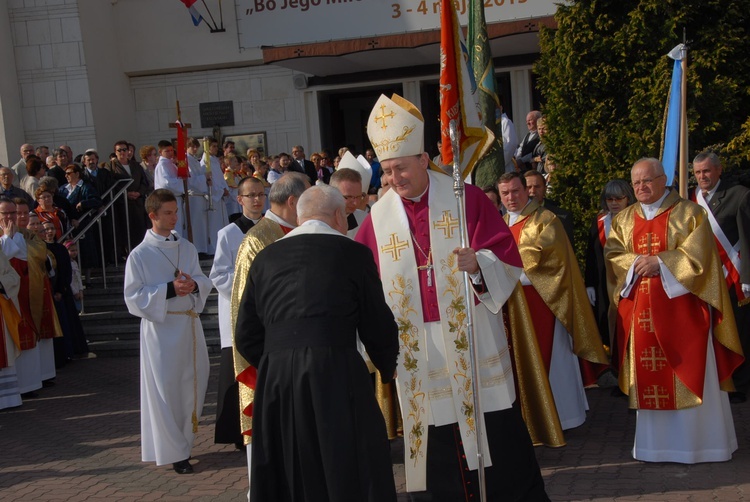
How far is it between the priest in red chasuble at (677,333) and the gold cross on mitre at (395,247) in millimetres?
1724

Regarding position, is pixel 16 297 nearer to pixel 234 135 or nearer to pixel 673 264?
pixel 673 264

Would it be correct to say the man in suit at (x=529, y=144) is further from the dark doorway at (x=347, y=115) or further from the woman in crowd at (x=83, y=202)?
the dark doorway at (x=347, y=115)

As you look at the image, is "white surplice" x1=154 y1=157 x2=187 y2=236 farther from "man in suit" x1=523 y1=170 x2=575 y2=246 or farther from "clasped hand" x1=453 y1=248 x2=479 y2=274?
"clasped hand" x1=453 y1=248 x2=479 y2=274

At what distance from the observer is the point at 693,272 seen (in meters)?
6.14

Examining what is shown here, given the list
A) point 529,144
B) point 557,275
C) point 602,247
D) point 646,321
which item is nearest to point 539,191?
point 602,247

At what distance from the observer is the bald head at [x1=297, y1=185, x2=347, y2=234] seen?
15.0 ft

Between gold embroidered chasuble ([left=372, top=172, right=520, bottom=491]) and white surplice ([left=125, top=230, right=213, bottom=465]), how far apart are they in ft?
6.98

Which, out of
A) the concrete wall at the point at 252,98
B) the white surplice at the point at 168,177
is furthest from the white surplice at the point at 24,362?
the concrete wall at the point at 252,98

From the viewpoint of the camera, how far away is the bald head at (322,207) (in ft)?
15.0

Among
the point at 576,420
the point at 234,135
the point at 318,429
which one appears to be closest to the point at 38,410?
the point at 576,420

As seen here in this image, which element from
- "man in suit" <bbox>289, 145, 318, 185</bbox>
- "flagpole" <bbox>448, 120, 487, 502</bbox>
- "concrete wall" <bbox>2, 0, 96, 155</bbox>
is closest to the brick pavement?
"flagpole" <bbox>448, 120, 487, 502</bbox>

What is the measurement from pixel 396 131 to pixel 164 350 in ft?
8.67

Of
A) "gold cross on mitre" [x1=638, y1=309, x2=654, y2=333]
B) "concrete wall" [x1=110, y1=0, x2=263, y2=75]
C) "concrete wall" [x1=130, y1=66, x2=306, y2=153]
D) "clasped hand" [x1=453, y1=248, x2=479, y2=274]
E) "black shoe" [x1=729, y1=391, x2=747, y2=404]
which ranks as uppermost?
"concrete wall" [x1=110, y1=0, x2=263, y2=75]

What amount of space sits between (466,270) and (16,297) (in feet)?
21.9
